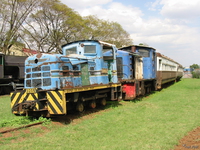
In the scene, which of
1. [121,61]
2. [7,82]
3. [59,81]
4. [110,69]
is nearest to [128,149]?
[59,81]

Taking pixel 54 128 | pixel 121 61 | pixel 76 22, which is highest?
pixel 76 22

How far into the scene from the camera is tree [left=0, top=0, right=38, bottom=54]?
22250mm

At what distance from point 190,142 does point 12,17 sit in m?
23.7

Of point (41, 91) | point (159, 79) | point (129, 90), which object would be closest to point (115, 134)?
point (41, 91)

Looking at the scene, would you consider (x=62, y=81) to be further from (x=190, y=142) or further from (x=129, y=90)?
(x=129, y=90)

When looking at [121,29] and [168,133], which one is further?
[121,29]

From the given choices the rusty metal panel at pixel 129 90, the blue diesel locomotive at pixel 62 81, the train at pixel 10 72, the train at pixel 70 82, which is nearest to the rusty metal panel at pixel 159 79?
the train at pixel 70 82

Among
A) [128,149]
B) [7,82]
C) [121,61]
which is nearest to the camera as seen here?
[128,149]

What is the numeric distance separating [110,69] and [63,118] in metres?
3.59

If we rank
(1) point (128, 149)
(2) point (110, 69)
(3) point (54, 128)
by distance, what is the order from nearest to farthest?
(1) point (128, 149)
(3) point (54, 128)
(2) point (110, 69)

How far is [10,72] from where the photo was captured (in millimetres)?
16609

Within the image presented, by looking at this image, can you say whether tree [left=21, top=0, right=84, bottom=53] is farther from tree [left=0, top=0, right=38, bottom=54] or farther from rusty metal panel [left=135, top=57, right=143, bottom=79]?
rusty metal panel [left=135, top=57, right=143, bottom=79]

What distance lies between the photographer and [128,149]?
4148mm

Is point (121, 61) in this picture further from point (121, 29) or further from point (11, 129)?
point (121, 29)
